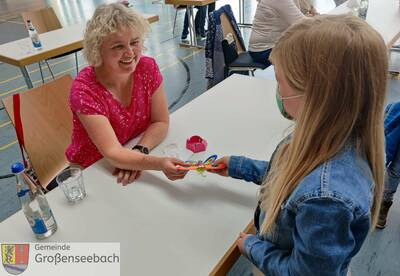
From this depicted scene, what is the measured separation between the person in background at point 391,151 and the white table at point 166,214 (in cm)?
52

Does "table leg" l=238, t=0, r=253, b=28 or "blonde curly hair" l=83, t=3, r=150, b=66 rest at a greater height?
"blonde curly hair" l=83, t=3, r=150, b=66

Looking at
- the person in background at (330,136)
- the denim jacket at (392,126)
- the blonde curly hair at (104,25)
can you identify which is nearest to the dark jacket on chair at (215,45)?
the blonde curly hair at (104,25)

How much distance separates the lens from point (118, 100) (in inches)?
53.9

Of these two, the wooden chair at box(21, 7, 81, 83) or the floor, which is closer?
the floor

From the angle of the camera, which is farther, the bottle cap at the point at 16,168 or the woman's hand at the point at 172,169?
the woman's hand at the point at 172,169

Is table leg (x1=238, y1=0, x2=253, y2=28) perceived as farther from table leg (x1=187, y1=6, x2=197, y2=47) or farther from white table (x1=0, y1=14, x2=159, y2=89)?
white table (x1=0, y1=14, x2=159, y2=89)

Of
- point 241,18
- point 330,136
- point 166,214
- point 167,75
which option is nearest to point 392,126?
point 330,136

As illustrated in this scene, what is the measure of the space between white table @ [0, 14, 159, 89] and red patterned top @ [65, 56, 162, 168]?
1.65 meters

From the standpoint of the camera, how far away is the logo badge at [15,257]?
2.88 feet

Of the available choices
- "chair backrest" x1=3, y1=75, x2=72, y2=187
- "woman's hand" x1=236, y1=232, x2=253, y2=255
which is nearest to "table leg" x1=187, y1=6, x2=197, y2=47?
"chair backrest" x1=3, y1=75, x2=72, y2=187

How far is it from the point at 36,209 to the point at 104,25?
2.32 ft

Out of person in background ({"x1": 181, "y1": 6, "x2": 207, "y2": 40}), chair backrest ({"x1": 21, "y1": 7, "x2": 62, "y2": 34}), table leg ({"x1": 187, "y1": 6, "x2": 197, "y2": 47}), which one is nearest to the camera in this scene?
chair backrest ({"x1": 21, "y1": 7, "x2": 62, "y2": 34})

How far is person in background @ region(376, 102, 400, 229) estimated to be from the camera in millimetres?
1438

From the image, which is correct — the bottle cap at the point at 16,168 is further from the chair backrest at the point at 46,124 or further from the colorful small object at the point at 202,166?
the chair backrest at the point at 46,124
